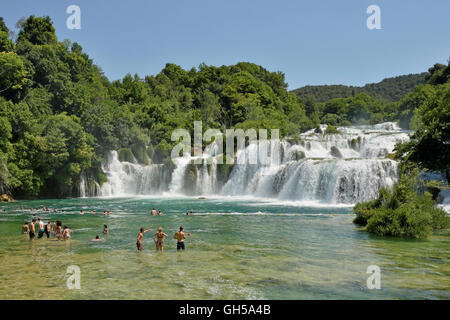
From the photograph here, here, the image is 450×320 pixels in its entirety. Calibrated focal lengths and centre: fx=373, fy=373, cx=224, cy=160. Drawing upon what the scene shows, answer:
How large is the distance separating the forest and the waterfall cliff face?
2.41 meters

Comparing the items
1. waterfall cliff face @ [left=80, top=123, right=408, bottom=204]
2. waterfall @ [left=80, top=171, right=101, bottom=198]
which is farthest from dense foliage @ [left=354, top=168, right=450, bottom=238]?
waterfall @ [left=80, top=171, right=101, bottom=198]

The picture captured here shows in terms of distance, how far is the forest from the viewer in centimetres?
3400

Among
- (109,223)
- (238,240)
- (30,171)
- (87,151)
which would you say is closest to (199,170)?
(87,151)

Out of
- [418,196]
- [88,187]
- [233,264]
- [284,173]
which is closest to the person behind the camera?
[233,264]

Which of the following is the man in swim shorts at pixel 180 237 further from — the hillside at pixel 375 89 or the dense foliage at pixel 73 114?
the hillside at pixel 375 89

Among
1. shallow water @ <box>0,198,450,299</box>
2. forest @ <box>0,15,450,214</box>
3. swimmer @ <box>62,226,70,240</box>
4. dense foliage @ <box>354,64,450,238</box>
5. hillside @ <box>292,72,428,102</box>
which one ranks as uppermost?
hillside @ <box>292,72,428,102</box>

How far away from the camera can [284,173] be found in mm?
35094

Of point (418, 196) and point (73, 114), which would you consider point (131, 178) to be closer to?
point (73, 114)

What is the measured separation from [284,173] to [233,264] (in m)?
24.0

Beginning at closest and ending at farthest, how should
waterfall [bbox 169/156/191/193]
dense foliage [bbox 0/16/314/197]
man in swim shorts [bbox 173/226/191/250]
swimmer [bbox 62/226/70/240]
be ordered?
man in swim shorts [bbox 173/226/191/250] < swimmer [bbox 62/226/70/240] < dense foliage [bbox 0/16/314/197] < waterfall [bbox 169/156/191/193]

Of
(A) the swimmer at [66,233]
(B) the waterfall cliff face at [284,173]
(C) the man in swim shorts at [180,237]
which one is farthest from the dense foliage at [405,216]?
(A) the swimmer at [66,233]

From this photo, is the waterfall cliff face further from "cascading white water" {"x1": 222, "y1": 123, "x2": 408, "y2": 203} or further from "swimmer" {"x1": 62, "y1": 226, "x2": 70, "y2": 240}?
"swimmer" {"x1": 62, "y1": 226, "x2": 70, "y2": 240}

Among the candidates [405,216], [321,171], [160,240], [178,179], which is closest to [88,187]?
[178,179]
